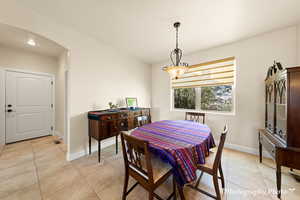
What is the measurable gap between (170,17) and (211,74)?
72.5 inches

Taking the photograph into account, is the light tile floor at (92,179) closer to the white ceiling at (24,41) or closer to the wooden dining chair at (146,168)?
the wooden dining chair at (146,168)

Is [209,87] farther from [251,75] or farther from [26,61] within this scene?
[26,61]

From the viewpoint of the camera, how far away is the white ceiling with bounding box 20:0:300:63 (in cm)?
167

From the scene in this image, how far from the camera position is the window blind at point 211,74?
2.78 m

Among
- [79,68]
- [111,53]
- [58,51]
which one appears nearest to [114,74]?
[111,53]

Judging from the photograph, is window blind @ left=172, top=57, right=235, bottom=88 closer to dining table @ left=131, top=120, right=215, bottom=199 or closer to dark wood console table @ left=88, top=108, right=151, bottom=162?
dark wood console table @ left=88, top=108, right=151, bottom=162

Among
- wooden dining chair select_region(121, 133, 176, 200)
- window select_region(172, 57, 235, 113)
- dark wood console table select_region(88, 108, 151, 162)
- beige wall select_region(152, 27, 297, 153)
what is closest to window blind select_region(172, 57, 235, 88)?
window select_region(172, 57, 235, 113)

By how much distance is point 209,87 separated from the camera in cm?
312

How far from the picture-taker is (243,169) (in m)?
1.96

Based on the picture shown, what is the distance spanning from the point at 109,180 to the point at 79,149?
3.69 feet

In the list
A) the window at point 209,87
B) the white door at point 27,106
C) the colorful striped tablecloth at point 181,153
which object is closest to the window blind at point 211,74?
the window at point 209,87

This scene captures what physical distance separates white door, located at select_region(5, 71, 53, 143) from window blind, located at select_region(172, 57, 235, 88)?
407 cm

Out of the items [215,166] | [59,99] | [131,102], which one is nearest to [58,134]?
[59,99]

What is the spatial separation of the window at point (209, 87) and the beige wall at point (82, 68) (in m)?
1.85
